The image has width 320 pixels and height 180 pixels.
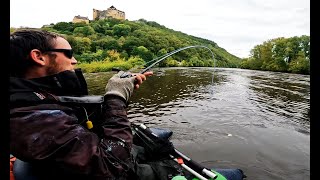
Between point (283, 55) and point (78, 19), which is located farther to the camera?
point (78, 19)

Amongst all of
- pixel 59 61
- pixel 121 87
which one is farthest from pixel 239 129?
pixel 59 61

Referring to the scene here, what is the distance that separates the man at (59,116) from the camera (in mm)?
1638

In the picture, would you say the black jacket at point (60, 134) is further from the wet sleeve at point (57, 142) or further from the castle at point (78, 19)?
the castle at point (78, 19)

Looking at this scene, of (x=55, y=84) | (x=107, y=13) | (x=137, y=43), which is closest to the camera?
(x=55, y=84)

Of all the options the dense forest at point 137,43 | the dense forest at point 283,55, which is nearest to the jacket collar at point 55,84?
the dense forest at point 137,43

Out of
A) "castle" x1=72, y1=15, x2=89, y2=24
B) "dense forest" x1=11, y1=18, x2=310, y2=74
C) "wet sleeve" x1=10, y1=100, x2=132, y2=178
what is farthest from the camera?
"castle" x1=72, y1=15, x2=89, y2=24

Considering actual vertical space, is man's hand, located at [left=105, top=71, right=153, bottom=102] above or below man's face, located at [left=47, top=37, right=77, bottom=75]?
below

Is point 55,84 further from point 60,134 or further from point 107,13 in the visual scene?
point 107,13

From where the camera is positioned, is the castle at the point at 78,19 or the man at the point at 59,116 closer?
the man at the point at 59,116

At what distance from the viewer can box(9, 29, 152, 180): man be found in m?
1.64

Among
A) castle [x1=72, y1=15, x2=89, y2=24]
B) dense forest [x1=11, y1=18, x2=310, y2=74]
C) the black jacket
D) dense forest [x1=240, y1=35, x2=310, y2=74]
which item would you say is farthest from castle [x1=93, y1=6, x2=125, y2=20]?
the black jacket

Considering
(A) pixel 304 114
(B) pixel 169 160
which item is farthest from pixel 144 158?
(A) pixel 304 114

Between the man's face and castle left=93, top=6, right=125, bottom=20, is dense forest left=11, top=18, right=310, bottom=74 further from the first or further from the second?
castle left=93, top=6, right=125, bottom=20

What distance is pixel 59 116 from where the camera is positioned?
5.67 ft
